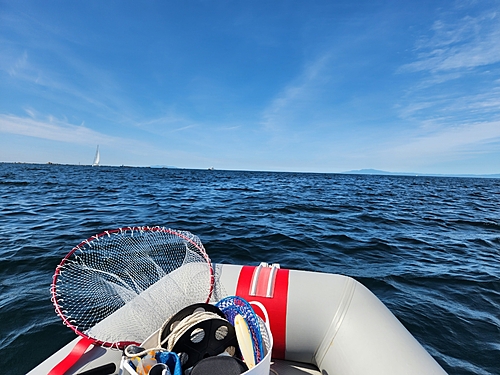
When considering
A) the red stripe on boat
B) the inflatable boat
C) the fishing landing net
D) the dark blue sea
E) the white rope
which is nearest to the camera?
the white rope

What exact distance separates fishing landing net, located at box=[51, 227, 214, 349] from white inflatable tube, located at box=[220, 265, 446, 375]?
400 millimetres

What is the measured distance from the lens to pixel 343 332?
2141 mm

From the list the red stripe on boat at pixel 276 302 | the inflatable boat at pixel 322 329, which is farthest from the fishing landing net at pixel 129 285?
the red stripe on boat at pixel 276 302

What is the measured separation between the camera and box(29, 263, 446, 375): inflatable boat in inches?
72.2

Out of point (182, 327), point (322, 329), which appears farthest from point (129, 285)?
point (322, 329)

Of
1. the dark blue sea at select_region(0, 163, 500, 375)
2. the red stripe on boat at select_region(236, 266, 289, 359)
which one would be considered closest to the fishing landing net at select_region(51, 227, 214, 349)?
the red stripe on boat at select_region(236, 266, 289, 359)

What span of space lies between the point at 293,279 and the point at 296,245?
4.39 meters

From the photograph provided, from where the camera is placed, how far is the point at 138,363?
1350mm

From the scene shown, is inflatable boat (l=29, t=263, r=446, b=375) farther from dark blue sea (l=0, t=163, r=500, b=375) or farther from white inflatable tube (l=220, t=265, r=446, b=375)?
dark blue sea (l=0, t=163, r=500, b=375)

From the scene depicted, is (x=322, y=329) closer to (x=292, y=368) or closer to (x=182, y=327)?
(x=292, y=368)

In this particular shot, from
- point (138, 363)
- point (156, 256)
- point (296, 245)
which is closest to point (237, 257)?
point (296, 245)

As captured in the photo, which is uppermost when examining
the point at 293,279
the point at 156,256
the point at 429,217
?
the point at 293,279

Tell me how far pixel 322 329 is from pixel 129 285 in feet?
7.34

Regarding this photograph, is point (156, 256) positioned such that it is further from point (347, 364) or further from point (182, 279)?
point (347, 364)
